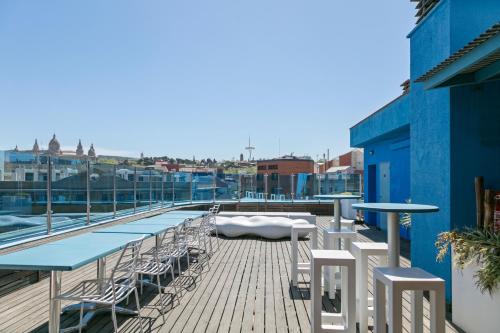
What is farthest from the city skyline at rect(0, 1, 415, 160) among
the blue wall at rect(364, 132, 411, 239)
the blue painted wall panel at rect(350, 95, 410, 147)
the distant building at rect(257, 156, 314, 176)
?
the distant building at rect(257, 156, 314, 176)

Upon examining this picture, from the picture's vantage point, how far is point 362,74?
1207 cm

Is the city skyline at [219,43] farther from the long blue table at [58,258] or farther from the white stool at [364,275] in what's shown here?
the white stool at [364,275]

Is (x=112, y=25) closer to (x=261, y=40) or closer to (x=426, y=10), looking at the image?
(x=261, y=40)

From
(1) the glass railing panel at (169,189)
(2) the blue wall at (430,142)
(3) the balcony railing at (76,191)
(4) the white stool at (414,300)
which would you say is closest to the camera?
(4) the white stool at (414,300)

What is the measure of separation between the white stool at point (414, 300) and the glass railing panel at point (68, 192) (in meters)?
4.98

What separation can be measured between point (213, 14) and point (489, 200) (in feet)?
25.9

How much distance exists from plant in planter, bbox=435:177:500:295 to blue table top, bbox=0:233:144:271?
3.13m

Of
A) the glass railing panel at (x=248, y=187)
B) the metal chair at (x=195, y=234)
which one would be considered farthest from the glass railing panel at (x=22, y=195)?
the glass railing panel at (x=248, y=187)

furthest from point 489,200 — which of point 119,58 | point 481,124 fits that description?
point 119,58

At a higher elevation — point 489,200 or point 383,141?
point 383,141

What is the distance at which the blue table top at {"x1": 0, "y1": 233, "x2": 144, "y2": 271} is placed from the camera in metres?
2.53

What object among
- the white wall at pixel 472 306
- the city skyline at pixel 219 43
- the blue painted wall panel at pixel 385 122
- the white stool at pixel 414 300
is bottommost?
the white wall at pixel 472 306

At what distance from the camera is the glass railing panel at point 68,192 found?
5449mm

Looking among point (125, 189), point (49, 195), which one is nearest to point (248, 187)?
point (125, 189)
